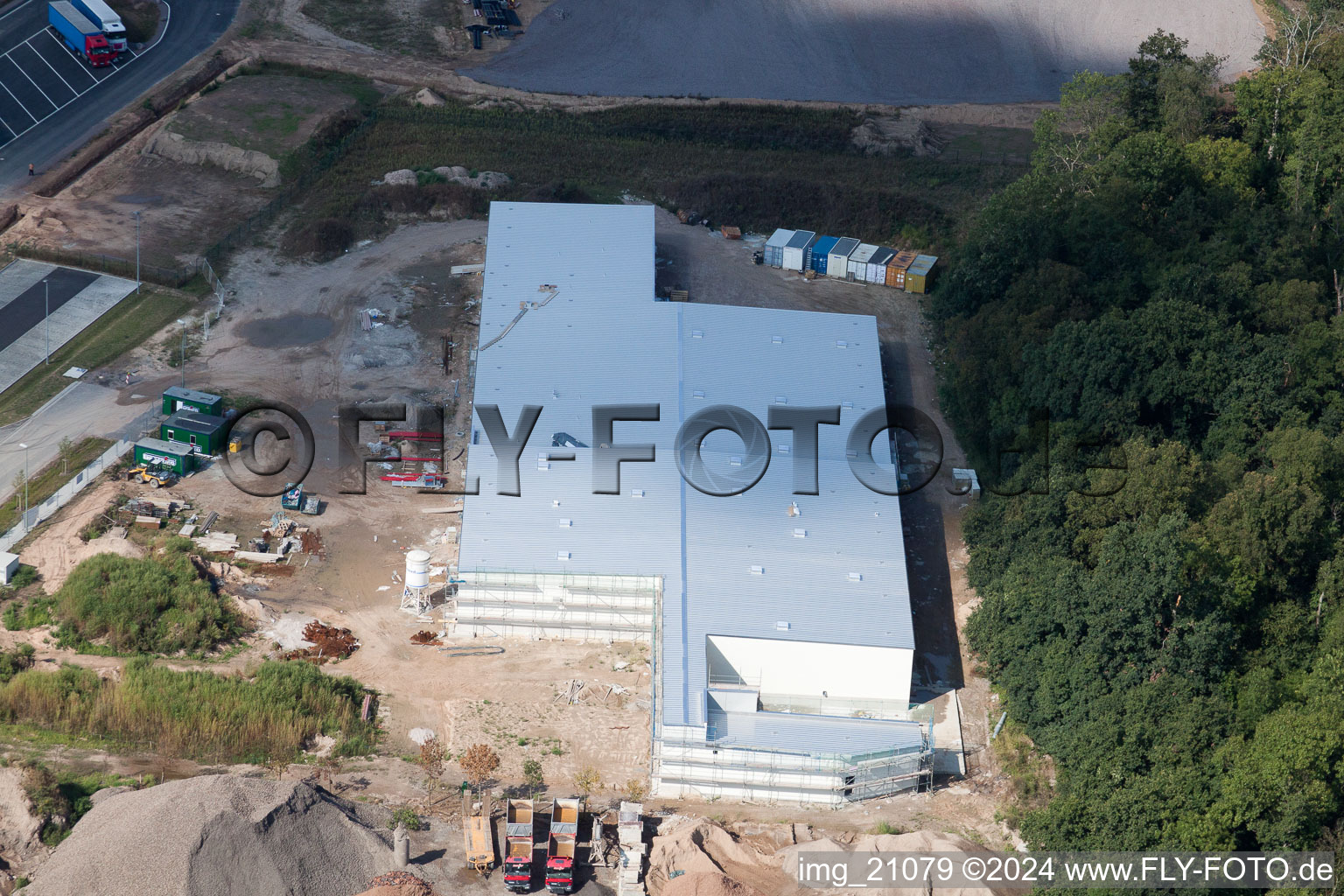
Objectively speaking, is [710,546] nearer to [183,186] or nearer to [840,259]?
[840,259]

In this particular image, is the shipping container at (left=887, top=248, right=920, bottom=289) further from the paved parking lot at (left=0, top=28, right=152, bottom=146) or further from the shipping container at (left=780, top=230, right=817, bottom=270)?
the paved parking lot at (left=0, top=28, right=152, bottom=146)

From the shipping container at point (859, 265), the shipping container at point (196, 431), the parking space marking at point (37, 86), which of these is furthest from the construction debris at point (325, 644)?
the parking space marking at point (37, 86)

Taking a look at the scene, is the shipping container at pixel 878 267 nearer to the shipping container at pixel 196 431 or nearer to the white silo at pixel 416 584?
the white silo at pixel 416 584

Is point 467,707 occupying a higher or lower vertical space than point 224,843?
higher

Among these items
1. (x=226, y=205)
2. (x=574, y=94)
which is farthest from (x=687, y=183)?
(x=226, y=205)

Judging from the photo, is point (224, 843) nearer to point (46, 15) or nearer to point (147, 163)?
point (147, 163)

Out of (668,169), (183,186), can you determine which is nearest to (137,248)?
(183,186)
